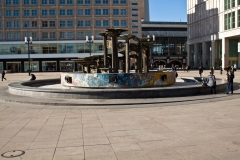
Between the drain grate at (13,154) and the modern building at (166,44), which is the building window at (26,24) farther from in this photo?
the drain grate at (13,154)

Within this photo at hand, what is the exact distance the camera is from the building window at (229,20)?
65.9m

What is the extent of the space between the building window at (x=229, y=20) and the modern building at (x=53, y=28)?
25.0m

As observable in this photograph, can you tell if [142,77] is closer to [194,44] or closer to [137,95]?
[137,95]

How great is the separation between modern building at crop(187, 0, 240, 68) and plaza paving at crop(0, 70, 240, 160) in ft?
188

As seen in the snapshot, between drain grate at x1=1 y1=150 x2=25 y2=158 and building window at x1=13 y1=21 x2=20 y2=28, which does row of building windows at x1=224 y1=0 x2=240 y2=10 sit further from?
drain grate at x1=1 y1=150 x2=25 y2=158

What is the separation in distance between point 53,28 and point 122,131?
72102mm

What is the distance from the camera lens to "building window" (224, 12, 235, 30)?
65.9 m

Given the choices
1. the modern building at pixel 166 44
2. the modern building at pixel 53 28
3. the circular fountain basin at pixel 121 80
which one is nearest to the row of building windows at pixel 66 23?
the modern building at pixel 53 28

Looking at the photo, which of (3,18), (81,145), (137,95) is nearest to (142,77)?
(137,95)

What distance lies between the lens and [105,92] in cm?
1623

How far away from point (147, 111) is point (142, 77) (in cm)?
732

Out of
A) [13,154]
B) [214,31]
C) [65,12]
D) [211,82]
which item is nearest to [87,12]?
[65,12]

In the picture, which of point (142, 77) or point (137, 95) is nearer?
point (137, 95)

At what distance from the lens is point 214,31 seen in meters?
73.9
